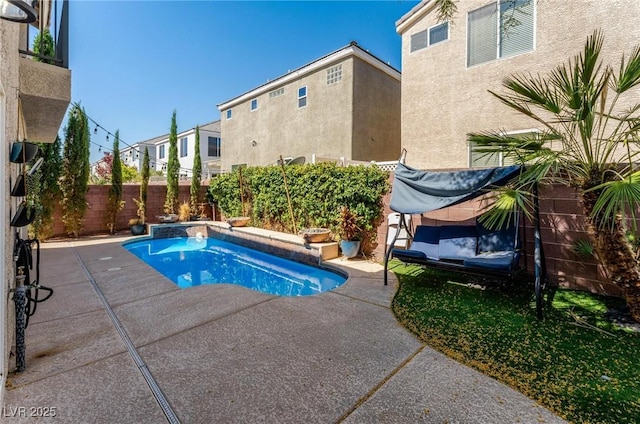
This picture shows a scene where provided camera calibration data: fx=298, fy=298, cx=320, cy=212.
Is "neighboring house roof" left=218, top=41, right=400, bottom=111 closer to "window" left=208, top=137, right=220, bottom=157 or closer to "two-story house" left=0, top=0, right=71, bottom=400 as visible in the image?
"two-story house" left=0, top=0, right=71, bottom=400

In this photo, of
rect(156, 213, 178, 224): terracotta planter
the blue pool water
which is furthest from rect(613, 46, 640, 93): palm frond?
rect(156, 213, 178, 224): terracotta planter

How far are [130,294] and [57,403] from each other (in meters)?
2.95

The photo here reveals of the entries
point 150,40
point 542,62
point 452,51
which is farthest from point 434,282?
point 150,40

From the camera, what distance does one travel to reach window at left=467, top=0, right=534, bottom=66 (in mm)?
8477

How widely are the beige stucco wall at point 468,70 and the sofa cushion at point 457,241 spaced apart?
413 cm

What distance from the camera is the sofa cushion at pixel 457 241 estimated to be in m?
5.68

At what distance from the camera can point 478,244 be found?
5.74 m

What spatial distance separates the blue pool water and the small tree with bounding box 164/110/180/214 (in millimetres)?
2613

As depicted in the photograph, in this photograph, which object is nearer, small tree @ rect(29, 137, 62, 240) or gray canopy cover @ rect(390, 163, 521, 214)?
gray canopy cover @ rect(390, 163, 521, 214)

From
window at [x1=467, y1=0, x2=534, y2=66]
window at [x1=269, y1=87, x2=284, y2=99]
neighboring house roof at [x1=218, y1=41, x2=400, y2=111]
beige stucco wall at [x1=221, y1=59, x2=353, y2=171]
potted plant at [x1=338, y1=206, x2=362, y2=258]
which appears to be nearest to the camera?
potted plant at [x1=338, y1=206, x2=362, y2=258]

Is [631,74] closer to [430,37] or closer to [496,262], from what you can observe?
[496,262]

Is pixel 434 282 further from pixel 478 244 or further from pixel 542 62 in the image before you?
pixel 542 62

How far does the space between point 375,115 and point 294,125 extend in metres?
4.25

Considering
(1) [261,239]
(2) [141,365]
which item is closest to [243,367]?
(2) [141,365]
